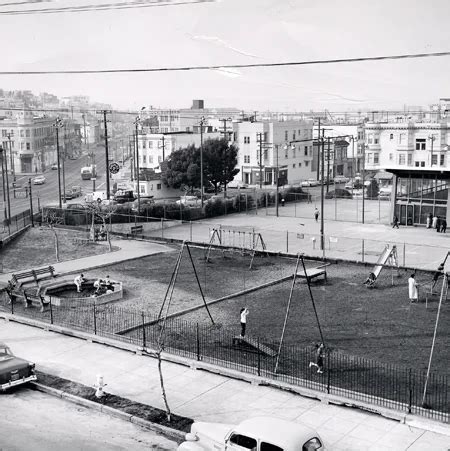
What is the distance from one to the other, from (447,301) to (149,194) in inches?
1740

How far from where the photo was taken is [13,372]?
1758cm

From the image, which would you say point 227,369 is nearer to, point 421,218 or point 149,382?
point 149,382

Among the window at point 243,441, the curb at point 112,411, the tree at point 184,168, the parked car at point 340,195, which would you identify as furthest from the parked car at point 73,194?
the window at point 243,441

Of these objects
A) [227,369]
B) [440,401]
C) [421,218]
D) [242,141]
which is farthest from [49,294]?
[242,141]

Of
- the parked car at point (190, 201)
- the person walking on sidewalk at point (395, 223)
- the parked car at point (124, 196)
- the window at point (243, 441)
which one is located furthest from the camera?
the parked car at point (124, 196)

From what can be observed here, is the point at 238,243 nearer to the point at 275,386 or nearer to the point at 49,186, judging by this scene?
the point at 275,386

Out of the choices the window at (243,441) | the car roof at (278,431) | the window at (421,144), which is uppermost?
the window at (421,144)

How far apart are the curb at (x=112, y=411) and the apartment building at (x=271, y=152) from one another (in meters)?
67.6

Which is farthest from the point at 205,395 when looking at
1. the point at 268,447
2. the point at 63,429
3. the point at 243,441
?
the point at 268,447

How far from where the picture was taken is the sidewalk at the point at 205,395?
14578mm

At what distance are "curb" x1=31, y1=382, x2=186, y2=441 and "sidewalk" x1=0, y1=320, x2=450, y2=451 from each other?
842 millimetres

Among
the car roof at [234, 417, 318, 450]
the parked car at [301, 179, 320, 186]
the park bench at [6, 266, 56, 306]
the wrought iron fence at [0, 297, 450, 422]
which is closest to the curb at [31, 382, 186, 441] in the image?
the car roof at [234, 417, 318, 450]

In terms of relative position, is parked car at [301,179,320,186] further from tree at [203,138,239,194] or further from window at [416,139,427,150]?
window at [416,139,427,150]

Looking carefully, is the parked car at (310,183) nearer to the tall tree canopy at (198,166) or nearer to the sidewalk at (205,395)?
the tall tree canopy at (198,166)
